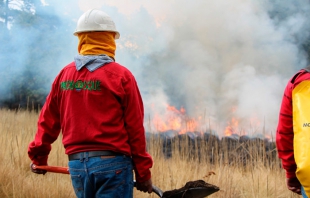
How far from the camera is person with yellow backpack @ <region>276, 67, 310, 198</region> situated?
1.97 metres

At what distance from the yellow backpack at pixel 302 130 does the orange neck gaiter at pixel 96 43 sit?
4.18 feet

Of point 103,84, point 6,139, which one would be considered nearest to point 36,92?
point 6,139

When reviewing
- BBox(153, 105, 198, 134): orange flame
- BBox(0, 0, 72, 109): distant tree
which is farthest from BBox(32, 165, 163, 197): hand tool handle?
BBox(0, 0, 72, 109): distant tree

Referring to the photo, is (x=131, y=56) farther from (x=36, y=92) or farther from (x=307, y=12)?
(x=307, y=12)

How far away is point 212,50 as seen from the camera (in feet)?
42.8

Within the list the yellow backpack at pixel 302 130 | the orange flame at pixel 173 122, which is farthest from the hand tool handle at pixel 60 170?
the orange flame at pixel 173 122

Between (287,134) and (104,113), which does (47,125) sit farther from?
(287,134)

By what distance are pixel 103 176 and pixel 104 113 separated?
1.32 ft

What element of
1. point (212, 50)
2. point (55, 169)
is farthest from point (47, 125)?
point (212, 50)

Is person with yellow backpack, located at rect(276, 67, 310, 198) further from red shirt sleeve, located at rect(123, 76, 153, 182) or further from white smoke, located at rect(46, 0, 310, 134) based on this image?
white smoke, located at rect(46, 0, 310, 134)

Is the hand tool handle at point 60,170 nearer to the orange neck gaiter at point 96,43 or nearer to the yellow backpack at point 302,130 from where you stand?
the orange neck gaiter at point 96,43

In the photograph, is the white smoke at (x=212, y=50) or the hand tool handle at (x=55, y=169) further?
the white smoke at (x=212, y=50)

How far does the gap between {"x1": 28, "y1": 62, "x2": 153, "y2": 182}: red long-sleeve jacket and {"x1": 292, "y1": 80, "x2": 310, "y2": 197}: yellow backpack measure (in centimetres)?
98

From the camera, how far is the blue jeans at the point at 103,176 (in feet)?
7.77
